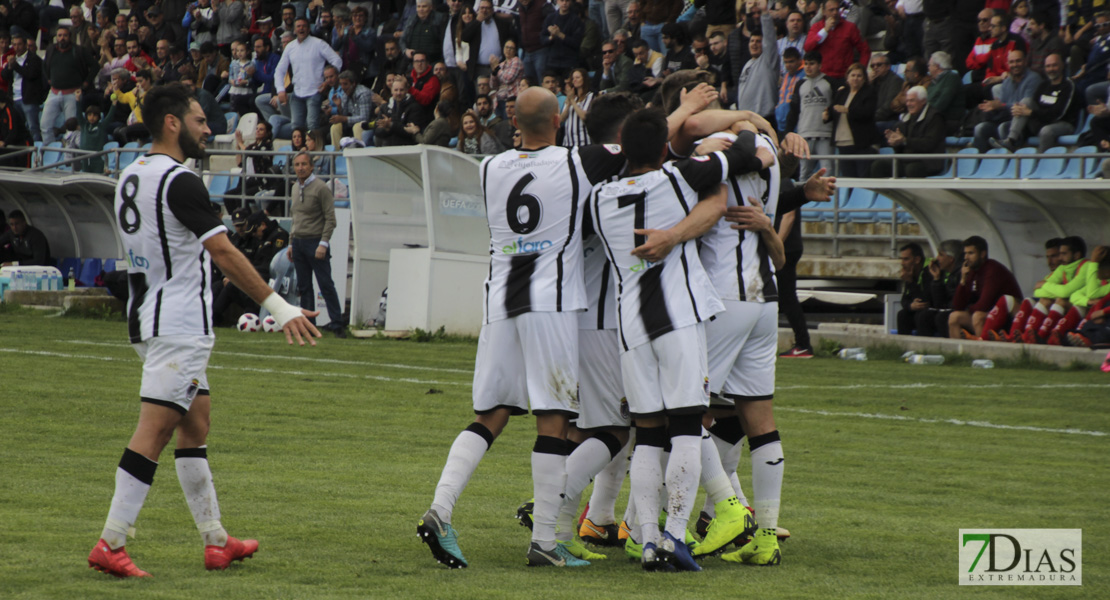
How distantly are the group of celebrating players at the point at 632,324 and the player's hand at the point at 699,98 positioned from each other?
1cm

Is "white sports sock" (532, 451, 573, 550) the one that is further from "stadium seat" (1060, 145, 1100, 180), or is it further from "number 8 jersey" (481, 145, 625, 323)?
"stadium seat" (1060, 145, 1100, 180)

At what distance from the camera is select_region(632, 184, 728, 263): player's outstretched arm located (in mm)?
5395

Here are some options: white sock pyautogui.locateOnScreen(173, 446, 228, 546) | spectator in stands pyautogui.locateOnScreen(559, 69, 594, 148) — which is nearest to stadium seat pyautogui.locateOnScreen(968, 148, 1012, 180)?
spectator in stands pyautogui.locateOnScreen(559, 69, 594, 148)

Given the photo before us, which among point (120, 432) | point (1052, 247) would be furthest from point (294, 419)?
point (1052, 247)

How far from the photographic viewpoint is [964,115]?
17172 millimetres

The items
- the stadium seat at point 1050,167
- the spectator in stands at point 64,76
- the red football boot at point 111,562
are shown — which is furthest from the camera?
the spectator in stands at point 64,76

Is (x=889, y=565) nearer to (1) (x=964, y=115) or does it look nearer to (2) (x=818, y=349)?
(2) (x=818, y=349)

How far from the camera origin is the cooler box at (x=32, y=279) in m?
21.7

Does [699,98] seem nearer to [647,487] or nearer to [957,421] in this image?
[647,487]

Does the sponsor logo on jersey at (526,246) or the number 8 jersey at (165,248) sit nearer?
the number 8 jersey at (165,248)

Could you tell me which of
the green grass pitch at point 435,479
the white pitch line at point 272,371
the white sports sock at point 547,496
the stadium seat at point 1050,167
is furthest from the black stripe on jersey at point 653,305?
the stadium seat at point 1050,167

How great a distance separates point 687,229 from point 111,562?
261cm

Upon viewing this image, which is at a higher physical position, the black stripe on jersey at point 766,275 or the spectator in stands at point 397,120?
the spectator in stands at point 397,120

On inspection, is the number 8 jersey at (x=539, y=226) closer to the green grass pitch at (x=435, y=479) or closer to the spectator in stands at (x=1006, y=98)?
the green grass pitch at (x=435, y=479)
